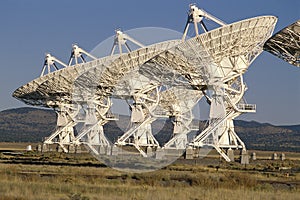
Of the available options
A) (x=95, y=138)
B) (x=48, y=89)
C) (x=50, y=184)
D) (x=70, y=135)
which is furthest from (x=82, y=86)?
(x=50, y=184)

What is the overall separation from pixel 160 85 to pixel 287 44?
25661mm

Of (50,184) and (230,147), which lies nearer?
(50,184)

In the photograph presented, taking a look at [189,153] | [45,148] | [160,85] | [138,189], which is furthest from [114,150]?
[138,189]

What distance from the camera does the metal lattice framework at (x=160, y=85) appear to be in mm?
48906

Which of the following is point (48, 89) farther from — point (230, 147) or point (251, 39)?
point (251, 39)

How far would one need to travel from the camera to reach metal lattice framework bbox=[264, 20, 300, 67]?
40.6 metres

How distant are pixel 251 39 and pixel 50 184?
88.1 ft

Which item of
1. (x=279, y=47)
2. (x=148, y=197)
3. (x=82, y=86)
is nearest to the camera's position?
(x=148, y=197)

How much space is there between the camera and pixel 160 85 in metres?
→ 66.5

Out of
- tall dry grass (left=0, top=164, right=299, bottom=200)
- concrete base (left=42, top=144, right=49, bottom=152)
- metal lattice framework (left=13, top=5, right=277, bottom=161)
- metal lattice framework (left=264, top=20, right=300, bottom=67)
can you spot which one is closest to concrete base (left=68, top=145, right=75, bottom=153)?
metal lattice framework (left=13, top=5, right=277, bottom=161)

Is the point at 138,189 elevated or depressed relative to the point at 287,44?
depressed

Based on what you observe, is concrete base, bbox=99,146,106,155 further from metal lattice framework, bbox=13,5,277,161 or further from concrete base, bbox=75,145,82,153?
concrete base, bbox=75,145,82,153

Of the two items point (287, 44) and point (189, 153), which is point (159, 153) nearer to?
point (189, 153)

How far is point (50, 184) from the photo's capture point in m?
26.6
